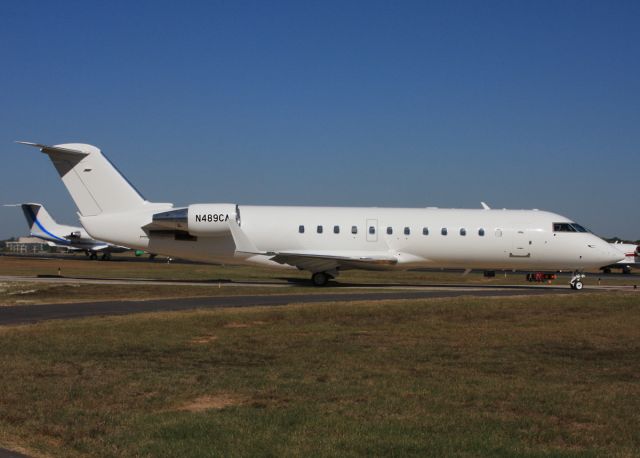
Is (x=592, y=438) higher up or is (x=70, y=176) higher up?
(x=70, y=176)

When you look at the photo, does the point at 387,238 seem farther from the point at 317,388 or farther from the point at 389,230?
the point at 317,388

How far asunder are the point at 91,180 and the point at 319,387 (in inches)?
916

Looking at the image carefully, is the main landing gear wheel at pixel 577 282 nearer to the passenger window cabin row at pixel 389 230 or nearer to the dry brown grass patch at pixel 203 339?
the passenger window cabin row at pixel 389 230

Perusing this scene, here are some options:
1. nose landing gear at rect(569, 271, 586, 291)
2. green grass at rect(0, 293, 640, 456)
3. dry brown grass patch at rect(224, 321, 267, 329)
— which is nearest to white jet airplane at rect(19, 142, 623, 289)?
nose landing gear at rect(569, 271, 586, 291)

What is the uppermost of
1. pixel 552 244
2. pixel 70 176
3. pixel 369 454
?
pixel 70 176

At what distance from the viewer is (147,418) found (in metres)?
7.84

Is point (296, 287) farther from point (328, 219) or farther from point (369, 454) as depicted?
point (369, 454)

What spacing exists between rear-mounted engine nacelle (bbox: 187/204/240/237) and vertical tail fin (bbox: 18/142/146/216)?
3009 mm

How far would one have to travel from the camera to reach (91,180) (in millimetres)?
30266

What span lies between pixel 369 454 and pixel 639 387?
16.2 ft

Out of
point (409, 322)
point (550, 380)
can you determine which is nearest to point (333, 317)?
point (409, 322)

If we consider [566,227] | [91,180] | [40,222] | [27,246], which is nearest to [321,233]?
[91,180]

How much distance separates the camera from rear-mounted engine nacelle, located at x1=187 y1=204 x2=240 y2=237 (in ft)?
97.4

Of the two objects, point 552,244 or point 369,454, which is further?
point 552,244
